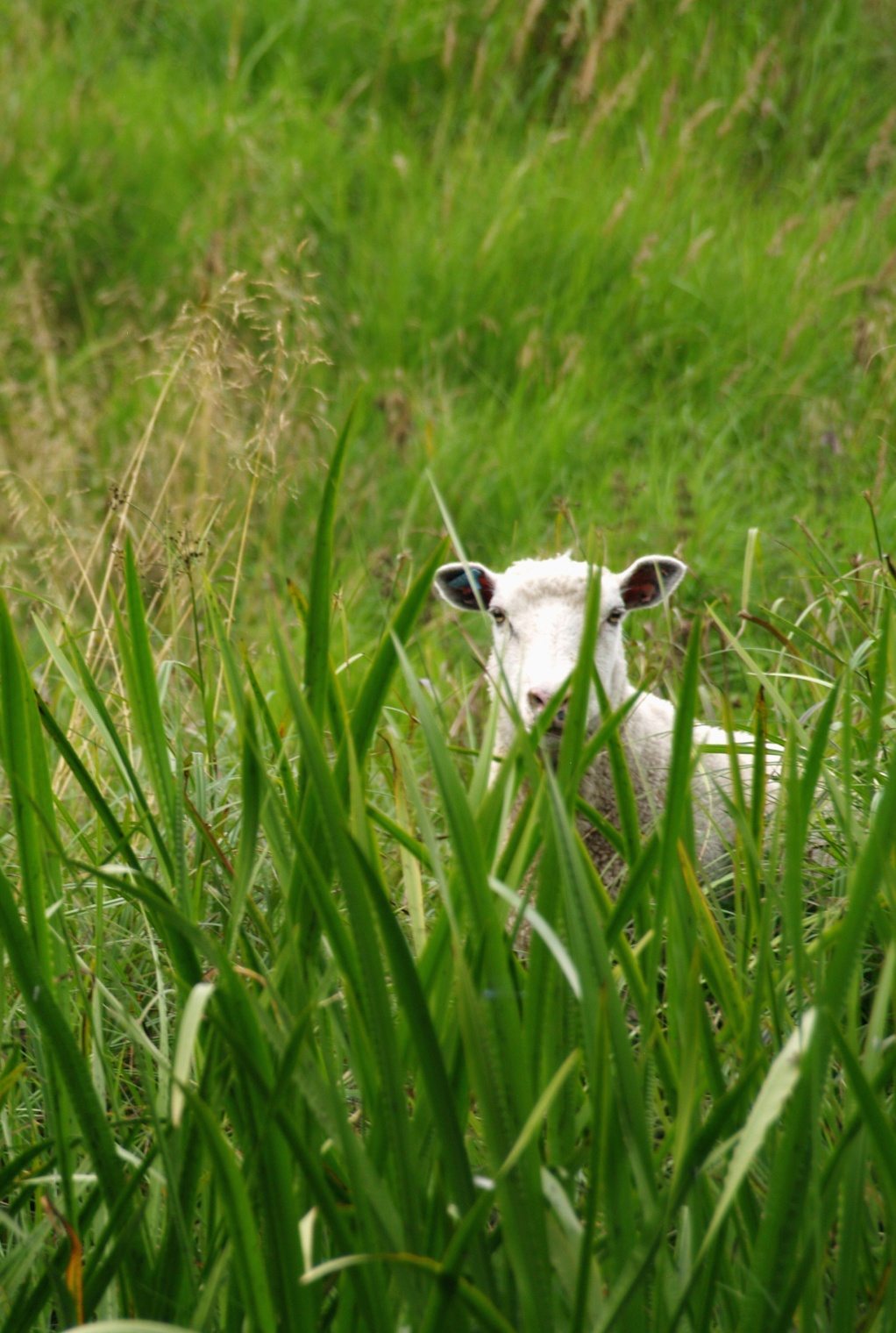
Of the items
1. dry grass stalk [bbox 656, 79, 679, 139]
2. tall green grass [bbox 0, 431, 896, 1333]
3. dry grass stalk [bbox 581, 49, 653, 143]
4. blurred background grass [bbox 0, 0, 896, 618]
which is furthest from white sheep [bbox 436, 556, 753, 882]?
dry grass stalk [bbox 581, 49, 653, 143]

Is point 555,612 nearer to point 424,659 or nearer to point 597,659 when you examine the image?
point 597,659

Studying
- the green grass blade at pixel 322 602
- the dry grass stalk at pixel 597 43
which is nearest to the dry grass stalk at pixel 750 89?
the dry grass stalk at pixel 597 43

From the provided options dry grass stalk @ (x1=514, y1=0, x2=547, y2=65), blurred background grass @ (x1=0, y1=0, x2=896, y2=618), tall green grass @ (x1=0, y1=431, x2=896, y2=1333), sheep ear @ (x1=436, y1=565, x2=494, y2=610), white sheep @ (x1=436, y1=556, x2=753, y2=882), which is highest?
dry grass stalk @ (x1=514, y1=0, x2=547, y2=65)

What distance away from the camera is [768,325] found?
18.1ft

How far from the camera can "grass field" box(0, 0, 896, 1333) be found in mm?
1170

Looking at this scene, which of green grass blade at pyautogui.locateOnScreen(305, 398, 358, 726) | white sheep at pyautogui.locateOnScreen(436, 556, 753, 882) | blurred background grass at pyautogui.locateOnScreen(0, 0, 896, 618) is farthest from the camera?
blurred background grass at pyautogui.locateOnScreen(0, 0, 896, 618)

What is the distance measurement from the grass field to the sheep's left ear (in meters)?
0.12

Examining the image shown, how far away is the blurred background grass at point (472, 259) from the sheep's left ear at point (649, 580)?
2.42 ft

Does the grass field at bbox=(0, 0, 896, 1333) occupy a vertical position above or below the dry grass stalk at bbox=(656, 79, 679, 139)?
below

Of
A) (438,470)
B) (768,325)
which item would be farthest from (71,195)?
(768,325)

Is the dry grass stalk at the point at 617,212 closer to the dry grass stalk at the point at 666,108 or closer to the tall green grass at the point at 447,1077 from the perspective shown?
the dry grass stalk at the point at 666,108

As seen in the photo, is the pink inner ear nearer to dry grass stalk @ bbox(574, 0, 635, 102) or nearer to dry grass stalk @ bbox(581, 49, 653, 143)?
dry grass stalk @ bbox(581, 49, 653, 143)

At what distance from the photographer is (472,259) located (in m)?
5.82

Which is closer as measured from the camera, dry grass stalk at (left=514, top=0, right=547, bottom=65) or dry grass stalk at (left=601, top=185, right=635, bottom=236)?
dry grass stalk at (left=601, top=185, right=635, bottom=236)
